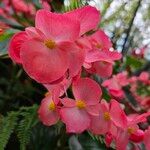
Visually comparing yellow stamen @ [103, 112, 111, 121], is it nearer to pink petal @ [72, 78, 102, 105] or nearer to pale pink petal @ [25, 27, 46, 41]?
pink petal @ [72, 78, 102, 105]

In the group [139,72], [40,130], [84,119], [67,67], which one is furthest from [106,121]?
[139,72]

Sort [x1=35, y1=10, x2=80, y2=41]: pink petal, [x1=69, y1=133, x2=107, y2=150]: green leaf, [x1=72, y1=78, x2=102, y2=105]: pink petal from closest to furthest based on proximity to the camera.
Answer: [x1=35, y1=10, x2=80, y2=41]: pink petal → [x1=72, y1=78, x2=102, y2=105]: pink petal → [x1=69, y1=133, x2=107, y2=150]: green leaf

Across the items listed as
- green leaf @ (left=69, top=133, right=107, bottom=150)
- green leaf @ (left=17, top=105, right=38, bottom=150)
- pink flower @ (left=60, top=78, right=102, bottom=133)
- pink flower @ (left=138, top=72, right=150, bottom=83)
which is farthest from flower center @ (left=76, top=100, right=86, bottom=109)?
pink flower @ (left=138, top=72, right=150, bottom=83)

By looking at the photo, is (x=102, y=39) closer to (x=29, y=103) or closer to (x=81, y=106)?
(x=81, y=106)

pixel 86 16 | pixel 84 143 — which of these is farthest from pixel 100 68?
pixel 84 143

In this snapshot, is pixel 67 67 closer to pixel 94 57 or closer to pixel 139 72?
pixel 94 57

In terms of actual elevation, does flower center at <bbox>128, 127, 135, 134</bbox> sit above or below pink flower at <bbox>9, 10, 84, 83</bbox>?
below

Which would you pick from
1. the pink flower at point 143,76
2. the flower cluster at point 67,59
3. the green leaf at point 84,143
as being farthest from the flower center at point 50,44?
the pink flower at point 143,76
